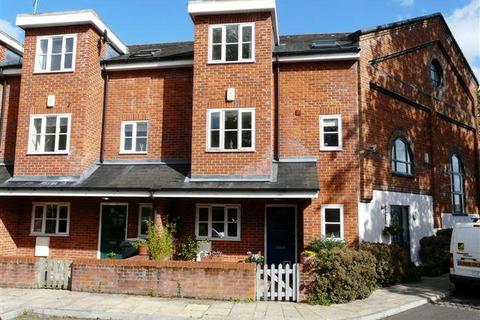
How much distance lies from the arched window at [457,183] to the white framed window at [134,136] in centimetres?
1395

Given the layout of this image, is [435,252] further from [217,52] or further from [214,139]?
[217,52]

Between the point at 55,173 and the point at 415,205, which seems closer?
the point at 55,173

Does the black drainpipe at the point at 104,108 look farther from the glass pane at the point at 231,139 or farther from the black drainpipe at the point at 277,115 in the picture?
the black drainpipe at the point at 277,115

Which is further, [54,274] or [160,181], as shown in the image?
[160,181]

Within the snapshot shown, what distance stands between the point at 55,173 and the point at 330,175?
367 inches

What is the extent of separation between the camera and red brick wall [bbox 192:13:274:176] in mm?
13844

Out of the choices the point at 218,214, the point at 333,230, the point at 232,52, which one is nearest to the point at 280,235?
the point at 333,230

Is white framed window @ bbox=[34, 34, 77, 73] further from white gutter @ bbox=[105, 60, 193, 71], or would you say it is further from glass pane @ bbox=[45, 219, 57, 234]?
glass pane @ bbox=[45, 219, 57, 234]

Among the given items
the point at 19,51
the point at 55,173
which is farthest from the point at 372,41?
the point at 19,51

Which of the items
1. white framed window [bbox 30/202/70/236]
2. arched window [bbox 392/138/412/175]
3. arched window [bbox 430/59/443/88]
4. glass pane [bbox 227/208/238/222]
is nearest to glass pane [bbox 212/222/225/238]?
glass pane [bbox 227/208/238/222]

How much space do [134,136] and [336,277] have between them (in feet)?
29.8

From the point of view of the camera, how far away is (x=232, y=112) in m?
14.3

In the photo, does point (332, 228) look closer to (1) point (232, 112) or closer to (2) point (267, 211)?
(2) point (267, 211)

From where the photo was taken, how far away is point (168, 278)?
35.2 ft
